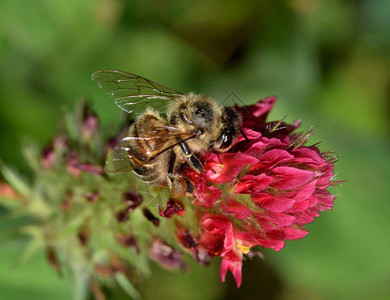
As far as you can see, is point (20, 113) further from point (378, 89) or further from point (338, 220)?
point (378, 89)

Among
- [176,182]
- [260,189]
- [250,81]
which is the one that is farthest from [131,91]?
[250,81]

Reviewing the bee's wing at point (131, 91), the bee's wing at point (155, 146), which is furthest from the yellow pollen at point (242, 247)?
the bee's wing at point (131, 91)

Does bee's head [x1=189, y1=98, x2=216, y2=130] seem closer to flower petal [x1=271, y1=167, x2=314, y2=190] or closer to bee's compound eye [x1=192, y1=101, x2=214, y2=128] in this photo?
bee's compound eye [x1=192, y1=101, x2=214, y2=128]

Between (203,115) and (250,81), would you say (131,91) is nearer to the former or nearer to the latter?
(203,115)

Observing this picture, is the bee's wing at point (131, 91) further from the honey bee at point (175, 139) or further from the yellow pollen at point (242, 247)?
the yellow pollen at point (242, 247)

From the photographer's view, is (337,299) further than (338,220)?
Yes

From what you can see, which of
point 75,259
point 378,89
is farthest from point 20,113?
point 378,89
